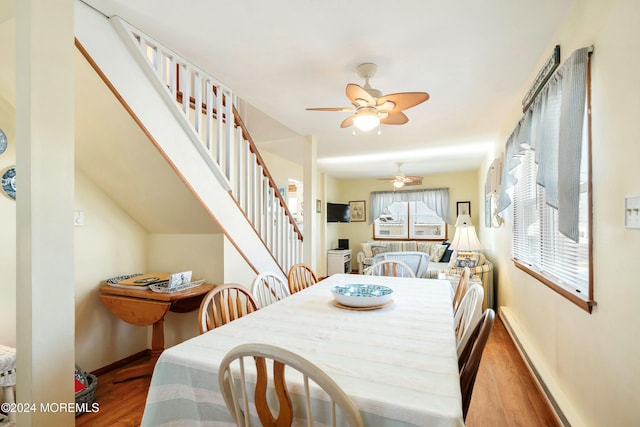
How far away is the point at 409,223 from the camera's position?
24.4 ft

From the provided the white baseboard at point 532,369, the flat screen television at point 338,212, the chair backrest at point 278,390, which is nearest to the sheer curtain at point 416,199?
the flat screen television at point 338,212

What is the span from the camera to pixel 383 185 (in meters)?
7.54

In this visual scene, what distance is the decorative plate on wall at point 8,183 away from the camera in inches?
75.7

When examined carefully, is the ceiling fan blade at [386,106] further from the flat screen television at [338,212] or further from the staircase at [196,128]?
the flat screen television at [338,212]

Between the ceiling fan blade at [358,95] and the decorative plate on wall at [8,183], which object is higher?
the ceiling fan blade at [358,95]

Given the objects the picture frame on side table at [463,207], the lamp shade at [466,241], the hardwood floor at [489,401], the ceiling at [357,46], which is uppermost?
the ceiling at [357,46]

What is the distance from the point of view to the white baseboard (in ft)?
5.82

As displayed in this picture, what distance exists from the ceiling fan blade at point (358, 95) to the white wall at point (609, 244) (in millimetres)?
1047

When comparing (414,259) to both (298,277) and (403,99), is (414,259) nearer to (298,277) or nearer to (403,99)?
(298,277)

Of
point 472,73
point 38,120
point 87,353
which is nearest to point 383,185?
point 472,73

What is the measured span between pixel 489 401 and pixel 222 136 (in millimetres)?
2792

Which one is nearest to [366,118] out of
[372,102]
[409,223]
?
[372,102]

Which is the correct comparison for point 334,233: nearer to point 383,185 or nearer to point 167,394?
point 383,185

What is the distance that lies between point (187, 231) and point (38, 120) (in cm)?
145
